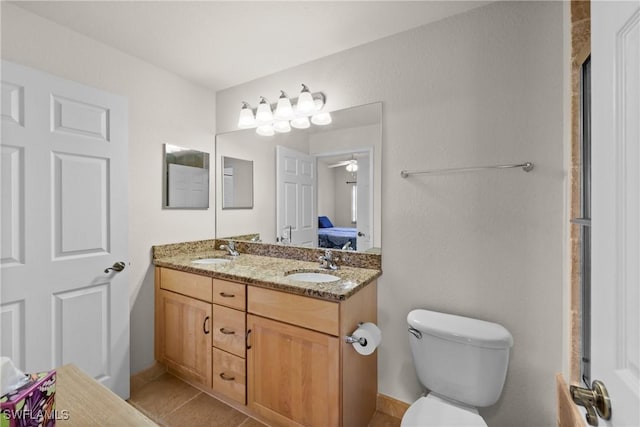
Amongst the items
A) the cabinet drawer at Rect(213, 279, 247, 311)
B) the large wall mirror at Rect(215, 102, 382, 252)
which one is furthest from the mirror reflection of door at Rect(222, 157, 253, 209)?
the cabinet drawer at Rect(213, 279, 247, 311)

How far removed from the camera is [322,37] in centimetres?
171

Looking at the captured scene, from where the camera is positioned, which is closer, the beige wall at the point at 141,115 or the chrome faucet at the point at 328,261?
the beige wall at the point at 141,115

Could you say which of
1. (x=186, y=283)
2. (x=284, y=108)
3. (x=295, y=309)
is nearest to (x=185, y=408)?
(x=186, y=283)

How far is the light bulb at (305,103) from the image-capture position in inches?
74.4

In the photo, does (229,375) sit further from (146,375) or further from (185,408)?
(146,375)

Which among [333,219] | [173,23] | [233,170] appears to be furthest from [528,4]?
[233,170]

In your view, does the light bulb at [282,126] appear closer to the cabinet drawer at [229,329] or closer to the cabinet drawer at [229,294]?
the cabinet drawer at [229,294]

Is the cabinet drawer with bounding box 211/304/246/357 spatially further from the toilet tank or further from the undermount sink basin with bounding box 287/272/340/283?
the toilet tank

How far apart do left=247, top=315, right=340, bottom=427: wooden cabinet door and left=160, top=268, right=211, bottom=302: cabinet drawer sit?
38cm

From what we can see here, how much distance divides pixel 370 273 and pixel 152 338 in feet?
5.56

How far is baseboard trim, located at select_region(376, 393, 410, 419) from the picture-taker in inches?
64.9

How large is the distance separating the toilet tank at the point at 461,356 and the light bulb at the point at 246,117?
5.90ft

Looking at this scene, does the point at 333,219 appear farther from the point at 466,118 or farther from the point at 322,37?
the point at 322,37

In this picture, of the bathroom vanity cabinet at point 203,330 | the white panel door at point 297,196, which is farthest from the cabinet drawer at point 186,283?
the white panel door at point 297,196
